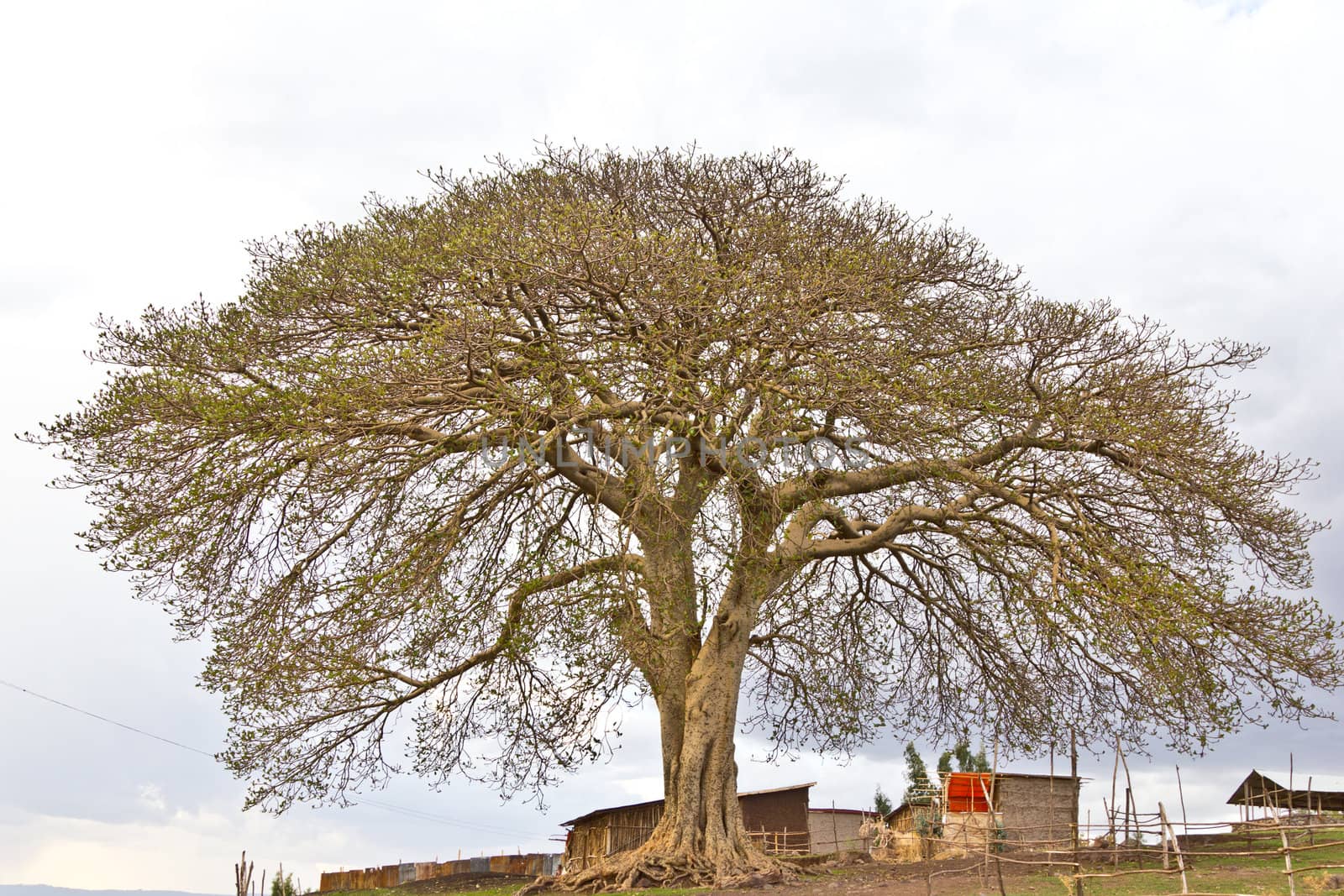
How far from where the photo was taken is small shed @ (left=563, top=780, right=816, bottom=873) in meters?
23.6

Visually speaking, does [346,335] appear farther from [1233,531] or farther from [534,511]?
[1233,531]

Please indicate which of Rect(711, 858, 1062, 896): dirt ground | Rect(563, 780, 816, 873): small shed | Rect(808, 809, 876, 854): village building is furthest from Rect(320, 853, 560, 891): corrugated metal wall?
Rect(711, 858, 1062, 896): dirt ground

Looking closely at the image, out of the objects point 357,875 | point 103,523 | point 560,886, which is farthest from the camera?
point 357,875

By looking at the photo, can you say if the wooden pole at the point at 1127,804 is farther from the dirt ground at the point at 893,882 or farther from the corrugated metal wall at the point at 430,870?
the corrugated metal wall at the point at 430,870

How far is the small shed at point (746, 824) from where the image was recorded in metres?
23.6

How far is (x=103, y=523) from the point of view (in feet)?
46.9

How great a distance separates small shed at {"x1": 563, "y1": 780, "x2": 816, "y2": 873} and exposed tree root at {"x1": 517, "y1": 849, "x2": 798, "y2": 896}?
25.8ft

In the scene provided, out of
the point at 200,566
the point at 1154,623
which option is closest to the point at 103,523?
the point at 200,566

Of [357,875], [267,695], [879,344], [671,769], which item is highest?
[879,344]

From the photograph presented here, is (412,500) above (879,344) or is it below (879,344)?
below

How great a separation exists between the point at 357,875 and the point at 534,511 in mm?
15932

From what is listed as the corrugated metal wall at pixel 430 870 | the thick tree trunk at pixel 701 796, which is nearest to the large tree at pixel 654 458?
the thick tree trunk at pixel 701 796

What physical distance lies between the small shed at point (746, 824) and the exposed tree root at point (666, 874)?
787cm

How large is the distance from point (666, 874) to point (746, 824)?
36.6 feet
